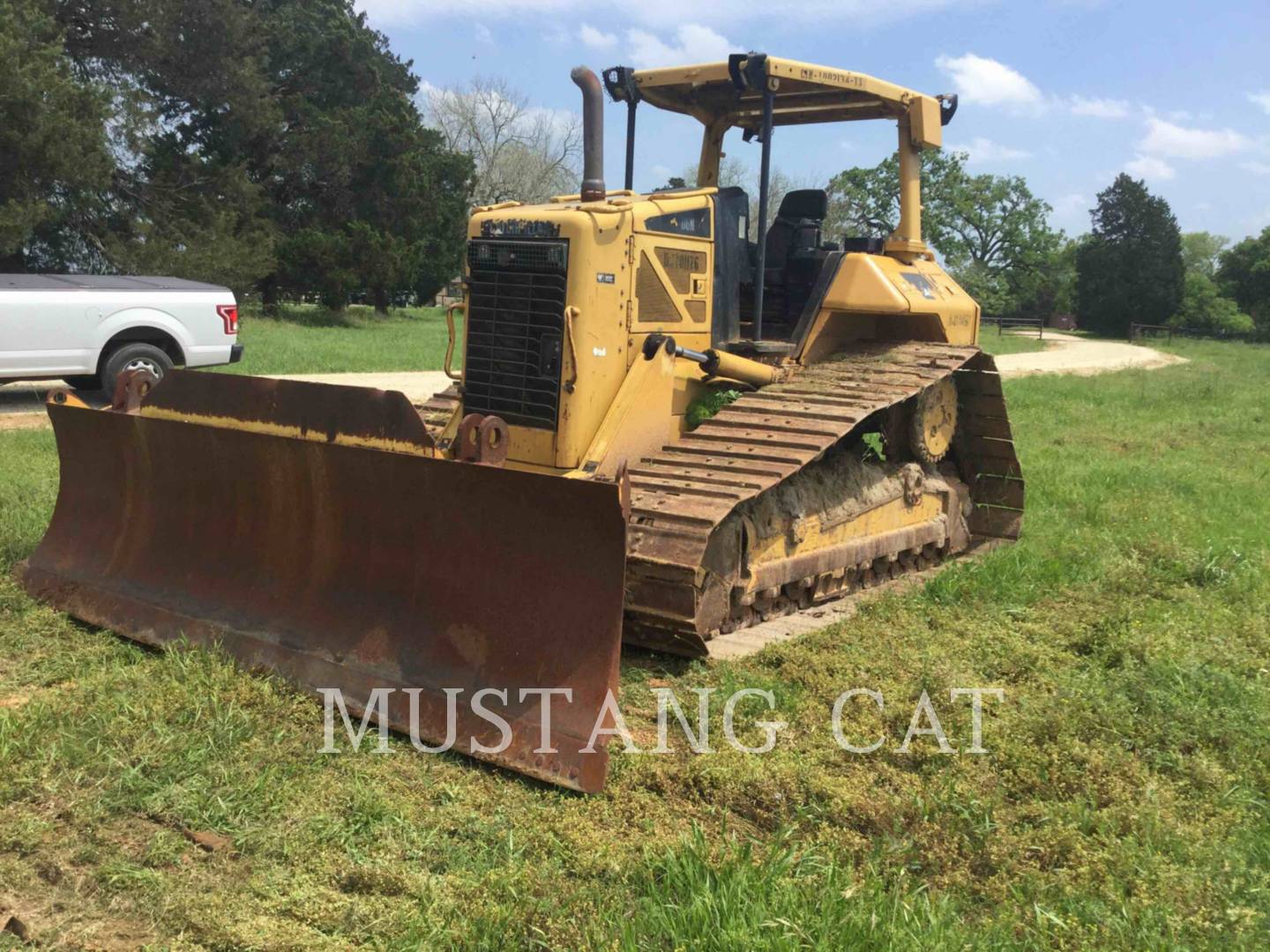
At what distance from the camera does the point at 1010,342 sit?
41250 mm

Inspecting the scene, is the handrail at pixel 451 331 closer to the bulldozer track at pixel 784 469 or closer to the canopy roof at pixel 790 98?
the bulldozer track at pixel 784 469

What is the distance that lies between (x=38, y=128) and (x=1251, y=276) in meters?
55.3

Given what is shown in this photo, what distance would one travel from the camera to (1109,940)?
2826 mm

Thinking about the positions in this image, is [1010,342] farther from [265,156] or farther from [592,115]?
[592,115]

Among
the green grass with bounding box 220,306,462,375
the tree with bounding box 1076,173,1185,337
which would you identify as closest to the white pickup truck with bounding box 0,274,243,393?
the green grass with bounding box 220,306,462,375

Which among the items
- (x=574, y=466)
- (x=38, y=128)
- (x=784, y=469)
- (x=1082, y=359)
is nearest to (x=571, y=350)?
(x=574, y=466)

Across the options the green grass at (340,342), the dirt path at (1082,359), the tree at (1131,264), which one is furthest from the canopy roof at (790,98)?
the tree at (1131,264)

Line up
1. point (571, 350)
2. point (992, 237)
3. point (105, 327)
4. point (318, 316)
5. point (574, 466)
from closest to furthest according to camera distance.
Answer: point (571, 350) < point (574, 466) < point (105, 327) < point (318, 316) < point (992, 237)

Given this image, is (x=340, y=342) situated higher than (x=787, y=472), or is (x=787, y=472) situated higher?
(x=340, y=342)

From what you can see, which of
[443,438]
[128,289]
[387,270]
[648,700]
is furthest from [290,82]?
[648,700]

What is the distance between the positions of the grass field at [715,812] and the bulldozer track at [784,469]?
15.3 inches

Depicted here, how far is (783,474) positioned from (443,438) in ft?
6.53

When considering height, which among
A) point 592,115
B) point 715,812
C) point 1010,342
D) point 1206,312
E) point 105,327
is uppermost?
point 1206,312

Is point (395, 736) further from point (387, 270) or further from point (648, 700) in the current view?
point (387, 270)
